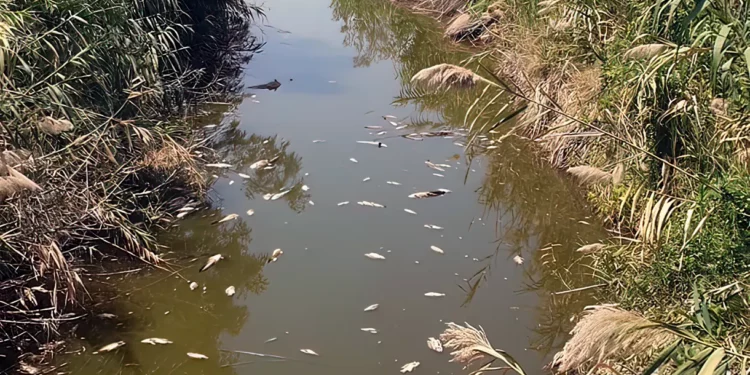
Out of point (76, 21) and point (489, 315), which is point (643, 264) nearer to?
point (489, 315)

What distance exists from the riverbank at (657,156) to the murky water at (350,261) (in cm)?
42

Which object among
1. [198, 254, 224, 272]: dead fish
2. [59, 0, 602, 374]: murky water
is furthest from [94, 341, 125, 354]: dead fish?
[198, 254, 224, 272]: dead fish

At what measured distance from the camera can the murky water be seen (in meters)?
3.34

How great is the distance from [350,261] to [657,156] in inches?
74.2

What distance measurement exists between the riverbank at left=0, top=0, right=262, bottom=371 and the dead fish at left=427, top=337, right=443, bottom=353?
171cm

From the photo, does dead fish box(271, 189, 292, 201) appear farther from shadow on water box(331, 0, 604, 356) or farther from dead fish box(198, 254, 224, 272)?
shadow on water box(331, 0, 604, 356)

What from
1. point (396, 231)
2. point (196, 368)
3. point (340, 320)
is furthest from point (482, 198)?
point (196, 368)

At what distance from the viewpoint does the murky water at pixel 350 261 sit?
3338mm

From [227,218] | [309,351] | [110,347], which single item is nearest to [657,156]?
[309,351]

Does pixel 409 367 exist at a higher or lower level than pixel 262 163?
higher

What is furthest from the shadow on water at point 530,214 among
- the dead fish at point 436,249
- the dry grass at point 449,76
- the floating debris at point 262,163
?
the floating debris at point 262,163

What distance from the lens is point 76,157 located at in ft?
12.2

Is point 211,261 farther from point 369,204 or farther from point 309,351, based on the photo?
point 369,204

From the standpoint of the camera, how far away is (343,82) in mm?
7809
